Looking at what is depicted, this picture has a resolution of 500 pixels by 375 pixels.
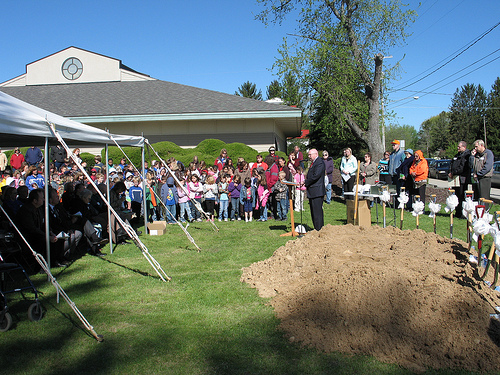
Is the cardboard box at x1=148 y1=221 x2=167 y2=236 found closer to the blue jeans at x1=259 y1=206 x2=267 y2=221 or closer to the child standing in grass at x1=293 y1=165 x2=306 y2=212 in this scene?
the blue jeans at x1=259 y1=206 x2=267 y2=221

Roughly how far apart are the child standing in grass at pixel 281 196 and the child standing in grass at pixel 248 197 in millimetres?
866

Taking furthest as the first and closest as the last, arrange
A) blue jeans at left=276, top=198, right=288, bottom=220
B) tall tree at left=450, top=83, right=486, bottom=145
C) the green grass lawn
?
tall tree at left=450, top=83, right=486, bottom=145
blue jeans at left=276, top=198, right=288, bottom=220
the green grass lawn

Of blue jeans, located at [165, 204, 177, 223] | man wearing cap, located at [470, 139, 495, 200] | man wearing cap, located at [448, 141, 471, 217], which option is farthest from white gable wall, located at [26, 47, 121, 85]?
man wearing cap, located at [470, 139, 495, 200]

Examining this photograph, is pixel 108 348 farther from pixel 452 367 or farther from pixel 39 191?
pixel 39 191

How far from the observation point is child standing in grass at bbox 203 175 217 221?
13578mm

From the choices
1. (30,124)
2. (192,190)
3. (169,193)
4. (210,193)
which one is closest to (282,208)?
(210,193)

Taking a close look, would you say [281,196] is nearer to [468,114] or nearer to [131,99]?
[131,99]

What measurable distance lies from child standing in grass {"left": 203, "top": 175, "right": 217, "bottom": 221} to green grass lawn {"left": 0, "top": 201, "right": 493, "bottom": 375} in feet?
17.5

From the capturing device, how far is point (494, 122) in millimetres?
63844

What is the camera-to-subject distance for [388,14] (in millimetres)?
24031

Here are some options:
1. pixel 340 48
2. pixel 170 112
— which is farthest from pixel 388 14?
pixel 170 112

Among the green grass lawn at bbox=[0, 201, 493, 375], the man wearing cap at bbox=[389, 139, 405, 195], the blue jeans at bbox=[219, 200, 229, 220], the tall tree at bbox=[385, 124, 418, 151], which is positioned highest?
the tall tree at bbox=[385, 124, 418, 151]

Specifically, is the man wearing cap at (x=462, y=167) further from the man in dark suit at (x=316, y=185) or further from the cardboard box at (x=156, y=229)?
the cardboard box at (x=156, y=229)

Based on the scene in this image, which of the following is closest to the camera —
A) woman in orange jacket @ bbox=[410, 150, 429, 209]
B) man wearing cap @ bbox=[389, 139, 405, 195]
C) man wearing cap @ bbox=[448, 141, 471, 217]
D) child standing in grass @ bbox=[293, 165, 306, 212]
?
child standing in grass @ bbox=[293, 165, 306, 212]
